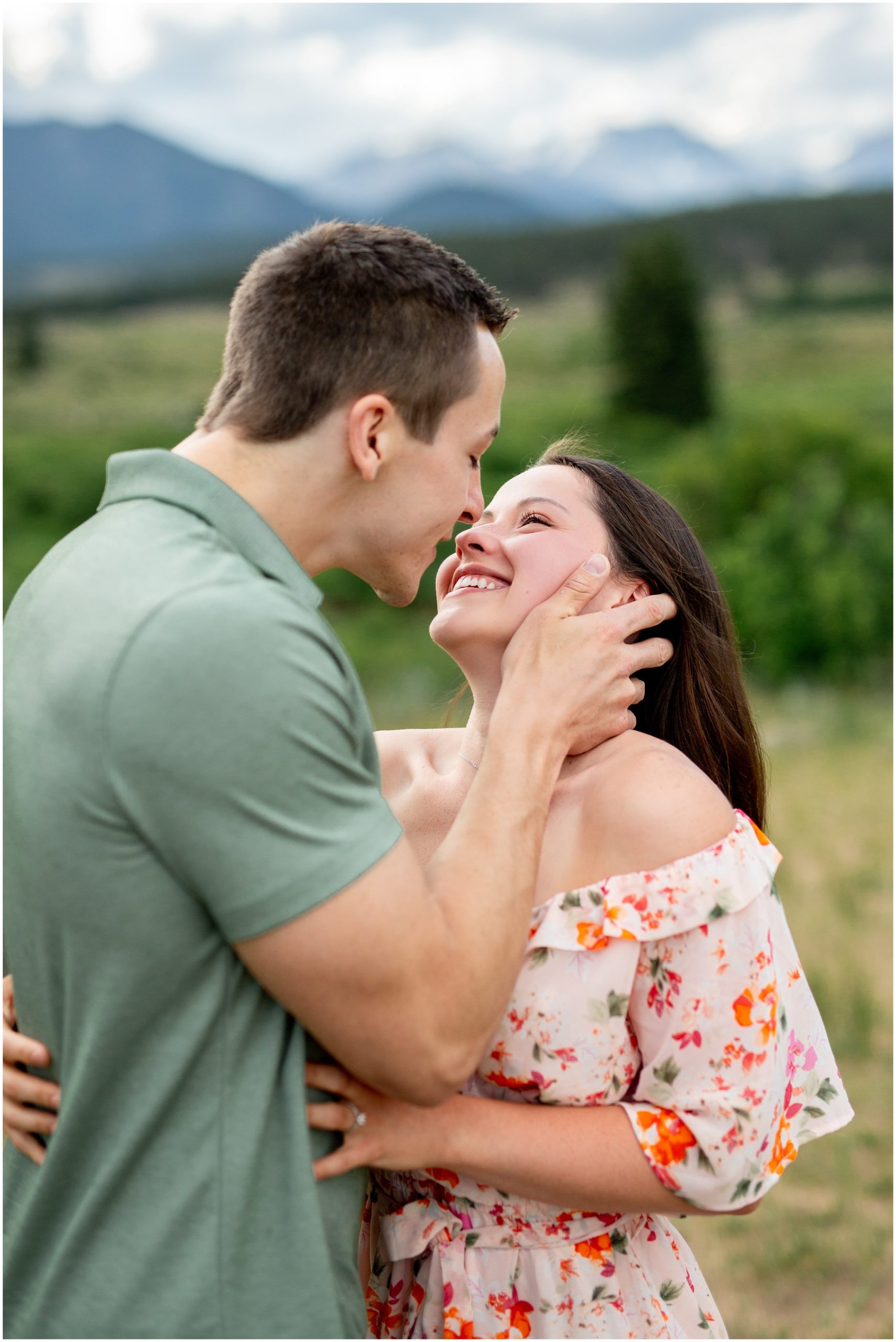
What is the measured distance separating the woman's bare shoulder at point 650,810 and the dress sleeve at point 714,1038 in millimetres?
38

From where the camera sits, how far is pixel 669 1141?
1.79 m

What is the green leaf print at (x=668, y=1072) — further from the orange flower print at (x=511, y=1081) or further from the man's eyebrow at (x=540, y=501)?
the man's eyebrow at (x=540, y=501)

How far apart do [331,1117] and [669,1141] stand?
538 mm

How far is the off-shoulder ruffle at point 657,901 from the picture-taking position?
181cm

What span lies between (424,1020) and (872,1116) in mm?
4479

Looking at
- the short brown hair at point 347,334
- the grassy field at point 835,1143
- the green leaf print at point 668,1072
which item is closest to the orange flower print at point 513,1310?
the green leaf print at point 668,1072

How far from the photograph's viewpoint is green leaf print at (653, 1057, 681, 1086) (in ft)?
5.98

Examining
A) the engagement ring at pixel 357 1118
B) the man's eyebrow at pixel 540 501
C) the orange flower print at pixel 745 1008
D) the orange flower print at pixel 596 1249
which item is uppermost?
the man's eyebrow at pixel 540 501

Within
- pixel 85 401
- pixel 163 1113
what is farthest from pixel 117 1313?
pixel 85 401

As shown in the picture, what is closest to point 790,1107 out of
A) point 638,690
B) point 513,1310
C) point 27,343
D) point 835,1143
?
point 513,1310

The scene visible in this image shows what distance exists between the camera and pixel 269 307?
1.74 metres

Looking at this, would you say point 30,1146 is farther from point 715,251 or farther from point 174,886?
Result: point 715,251

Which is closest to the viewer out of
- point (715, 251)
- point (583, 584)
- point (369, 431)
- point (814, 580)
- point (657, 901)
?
point (369, 431)

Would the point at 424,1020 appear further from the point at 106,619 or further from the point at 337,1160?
the point at 106,619
